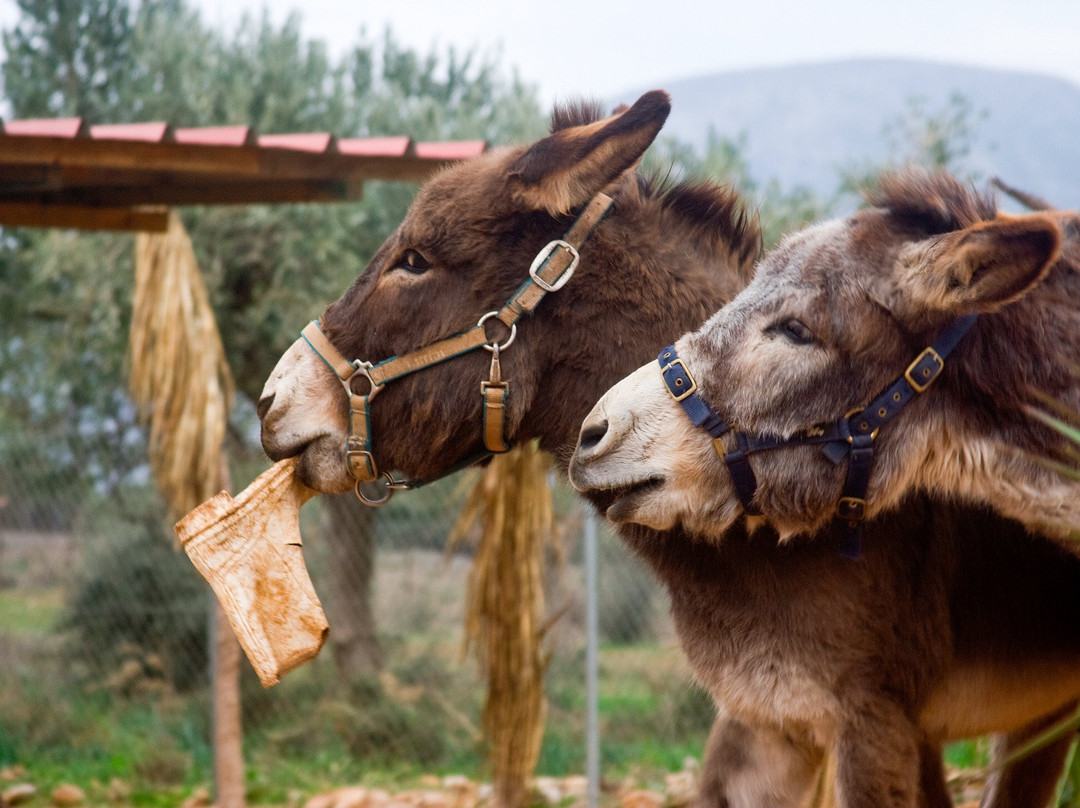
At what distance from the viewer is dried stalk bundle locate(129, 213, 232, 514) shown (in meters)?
5.57

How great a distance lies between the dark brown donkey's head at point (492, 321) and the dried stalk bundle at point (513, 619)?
8.81 ft

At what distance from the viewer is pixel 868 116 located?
29938 millimetres

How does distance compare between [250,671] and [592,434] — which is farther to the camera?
[250,671]

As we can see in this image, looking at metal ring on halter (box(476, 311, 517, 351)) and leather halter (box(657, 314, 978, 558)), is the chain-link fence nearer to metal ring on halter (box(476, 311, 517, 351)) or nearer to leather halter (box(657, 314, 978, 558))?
metal ring on halter (box(476, 311, 517, 351))

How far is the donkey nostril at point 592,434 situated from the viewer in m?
2.30

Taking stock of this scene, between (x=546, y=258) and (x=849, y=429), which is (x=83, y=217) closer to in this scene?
(x=546, y=258)

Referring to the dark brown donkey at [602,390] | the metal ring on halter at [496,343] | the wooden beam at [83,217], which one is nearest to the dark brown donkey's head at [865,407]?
the dark brown donkey at [602,390]

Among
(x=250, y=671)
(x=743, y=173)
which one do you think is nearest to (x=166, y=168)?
(x=250, y=671)

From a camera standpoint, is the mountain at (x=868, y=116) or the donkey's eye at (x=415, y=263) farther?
the mountain at (x=868, y=116)

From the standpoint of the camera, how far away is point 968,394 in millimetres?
2264

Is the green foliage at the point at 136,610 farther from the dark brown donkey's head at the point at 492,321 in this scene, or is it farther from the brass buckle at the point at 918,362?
the brass buckle at the point at 918,362

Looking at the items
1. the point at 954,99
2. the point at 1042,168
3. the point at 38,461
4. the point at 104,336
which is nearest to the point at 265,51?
the point at 104,336

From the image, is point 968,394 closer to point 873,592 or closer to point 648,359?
point 873,592

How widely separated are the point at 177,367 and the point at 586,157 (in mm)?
3680
